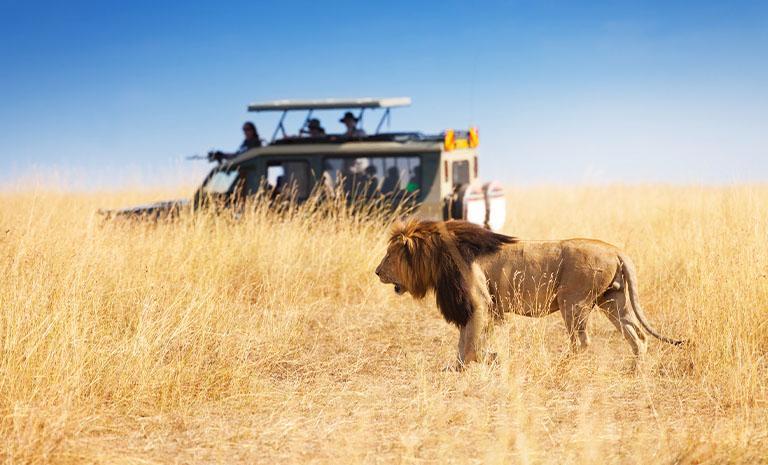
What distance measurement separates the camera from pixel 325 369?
6434mm

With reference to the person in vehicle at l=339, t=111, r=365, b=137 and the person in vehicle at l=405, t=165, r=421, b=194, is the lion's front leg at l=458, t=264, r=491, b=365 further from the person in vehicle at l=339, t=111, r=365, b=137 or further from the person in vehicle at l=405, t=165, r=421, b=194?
the person in vehicle at l=339, t=111, r=365, b=137

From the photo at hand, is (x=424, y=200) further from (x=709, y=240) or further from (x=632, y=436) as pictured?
(x=632, y=436)

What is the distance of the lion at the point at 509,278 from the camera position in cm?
616

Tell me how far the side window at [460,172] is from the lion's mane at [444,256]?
542 cm

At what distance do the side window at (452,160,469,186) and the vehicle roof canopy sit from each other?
1225 mm

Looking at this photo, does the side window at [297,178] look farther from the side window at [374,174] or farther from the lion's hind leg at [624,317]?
the lion's hind leg at [624,317]

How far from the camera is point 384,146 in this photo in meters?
11.4

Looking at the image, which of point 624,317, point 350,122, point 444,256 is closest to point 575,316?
point 624,317

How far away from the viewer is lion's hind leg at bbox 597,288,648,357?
6281mm

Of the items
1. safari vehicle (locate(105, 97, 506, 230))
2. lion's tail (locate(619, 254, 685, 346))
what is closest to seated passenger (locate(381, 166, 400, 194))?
safari vehicle (locate(105, 97, 506, 230))

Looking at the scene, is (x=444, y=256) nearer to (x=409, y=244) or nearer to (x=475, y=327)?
(x=409, y=244)

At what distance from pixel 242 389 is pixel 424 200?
19.2ft

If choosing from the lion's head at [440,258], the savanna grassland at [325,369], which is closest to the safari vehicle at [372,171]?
the savanna grassland at [325,369]

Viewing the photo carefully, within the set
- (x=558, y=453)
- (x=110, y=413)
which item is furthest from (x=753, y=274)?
(x=110, y=413)
